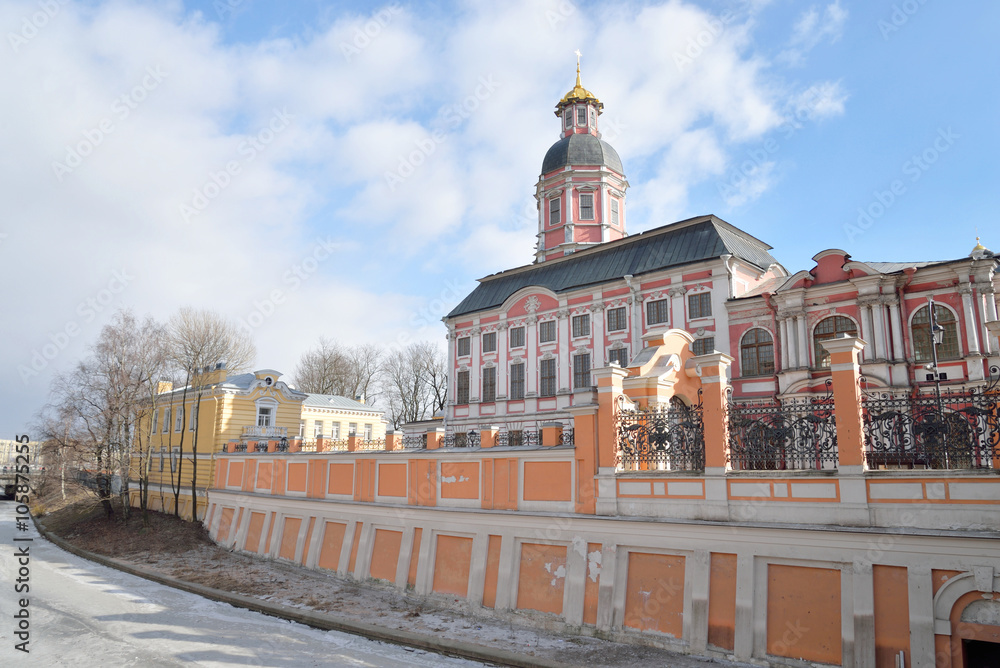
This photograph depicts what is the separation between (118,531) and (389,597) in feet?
55.1

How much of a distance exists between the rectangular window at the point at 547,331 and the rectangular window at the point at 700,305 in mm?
7033

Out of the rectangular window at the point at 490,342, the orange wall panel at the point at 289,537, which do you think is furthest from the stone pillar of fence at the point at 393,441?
the rectangular window at the point at 490,342

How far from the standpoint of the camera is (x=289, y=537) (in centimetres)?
1880

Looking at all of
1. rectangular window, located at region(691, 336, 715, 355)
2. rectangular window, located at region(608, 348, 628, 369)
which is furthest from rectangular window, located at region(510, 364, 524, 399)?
rectangular window, located at region(691, 336, 715, 355)

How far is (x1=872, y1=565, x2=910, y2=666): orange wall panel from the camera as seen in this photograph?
811 centimetres

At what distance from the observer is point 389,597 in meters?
14.3

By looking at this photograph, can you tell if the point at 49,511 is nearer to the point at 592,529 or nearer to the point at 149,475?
the point at 149,475

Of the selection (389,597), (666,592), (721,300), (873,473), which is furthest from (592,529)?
(721,300)

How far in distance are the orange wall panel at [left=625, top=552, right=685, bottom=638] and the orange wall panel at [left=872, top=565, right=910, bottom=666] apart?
9.00 feet

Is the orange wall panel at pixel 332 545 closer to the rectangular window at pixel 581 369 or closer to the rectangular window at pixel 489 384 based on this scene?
the rectangular window at pixel 581 369

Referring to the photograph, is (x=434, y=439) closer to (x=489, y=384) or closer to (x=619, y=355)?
(x=619, y=355)

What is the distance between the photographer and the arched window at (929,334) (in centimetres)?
2092

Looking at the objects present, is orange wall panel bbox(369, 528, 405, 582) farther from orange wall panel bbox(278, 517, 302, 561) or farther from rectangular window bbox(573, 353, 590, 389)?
rectangular window bbox(573, 353, 590, 389)

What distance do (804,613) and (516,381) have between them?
76.1ft
